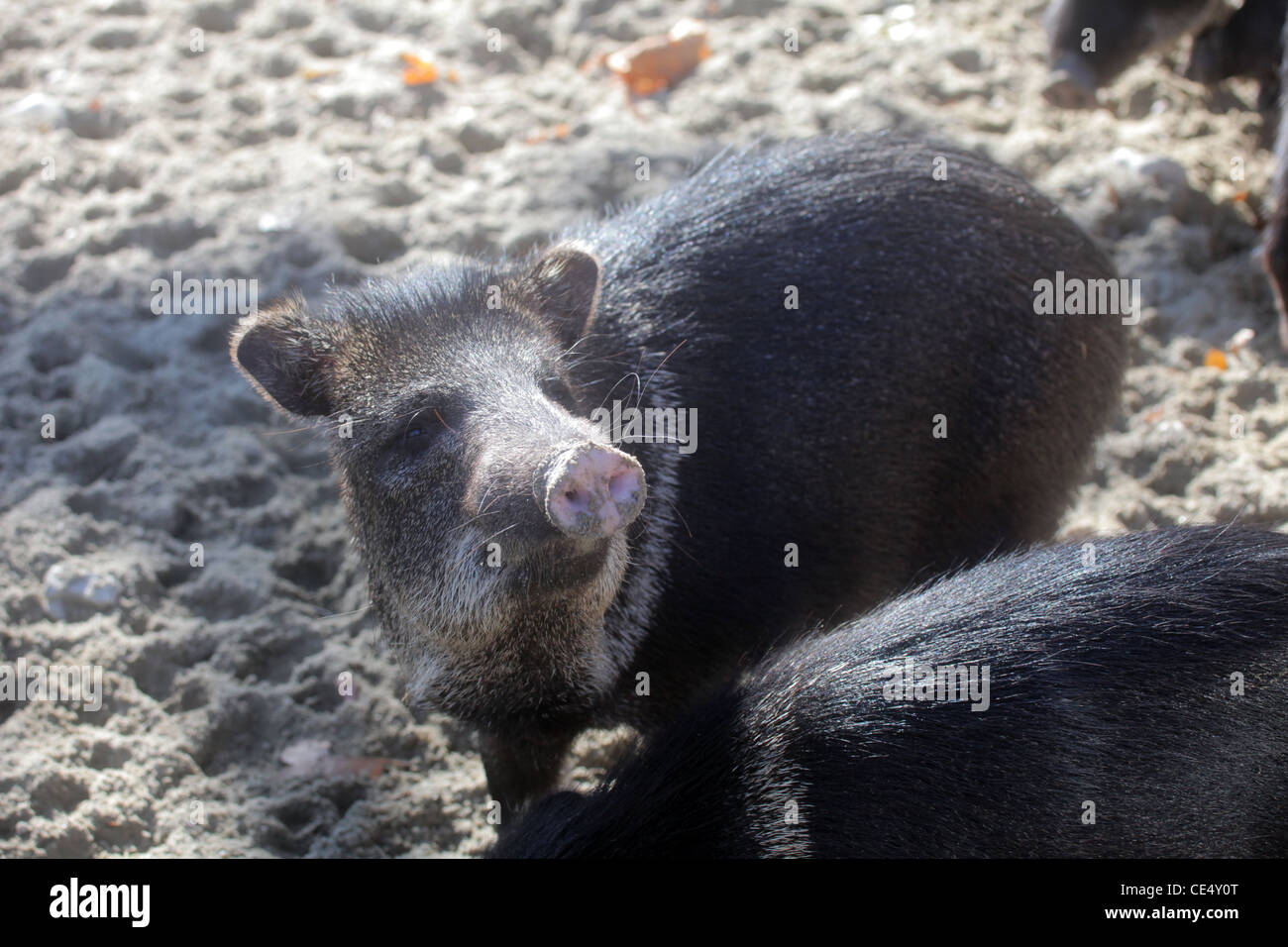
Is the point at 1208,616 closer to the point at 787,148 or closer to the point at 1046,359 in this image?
the point at 1046,359

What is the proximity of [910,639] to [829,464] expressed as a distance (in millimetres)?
915

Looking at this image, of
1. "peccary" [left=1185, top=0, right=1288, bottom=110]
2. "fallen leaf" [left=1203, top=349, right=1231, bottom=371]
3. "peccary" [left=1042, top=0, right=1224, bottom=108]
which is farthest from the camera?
"peccary" [left=1185, top=0, right=1288, bottom=110]

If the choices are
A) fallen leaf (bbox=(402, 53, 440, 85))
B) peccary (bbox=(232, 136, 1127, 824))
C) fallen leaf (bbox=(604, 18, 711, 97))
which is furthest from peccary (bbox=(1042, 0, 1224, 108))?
fallen leaf (bbox=(402, 53, 440, 85))

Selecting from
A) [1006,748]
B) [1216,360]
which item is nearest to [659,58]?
[1216,360]

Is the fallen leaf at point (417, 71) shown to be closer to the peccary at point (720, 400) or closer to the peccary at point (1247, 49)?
the peccary at point (720, 400)

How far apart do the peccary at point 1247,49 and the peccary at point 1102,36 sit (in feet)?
0.41

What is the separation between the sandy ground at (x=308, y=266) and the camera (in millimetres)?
3379

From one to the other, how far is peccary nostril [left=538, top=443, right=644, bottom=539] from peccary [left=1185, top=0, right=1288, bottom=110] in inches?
169

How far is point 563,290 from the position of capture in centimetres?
320

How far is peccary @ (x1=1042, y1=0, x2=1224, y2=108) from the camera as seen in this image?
511 cm

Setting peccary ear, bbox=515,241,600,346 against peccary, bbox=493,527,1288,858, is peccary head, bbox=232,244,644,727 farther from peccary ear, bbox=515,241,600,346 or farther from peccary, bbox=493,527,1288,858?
peccary, bbox=493,527,1288,858

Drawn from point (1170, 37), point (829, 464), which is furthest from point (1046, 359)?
point (1170, 37)

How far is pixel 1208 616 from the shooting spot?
249 centimetres
